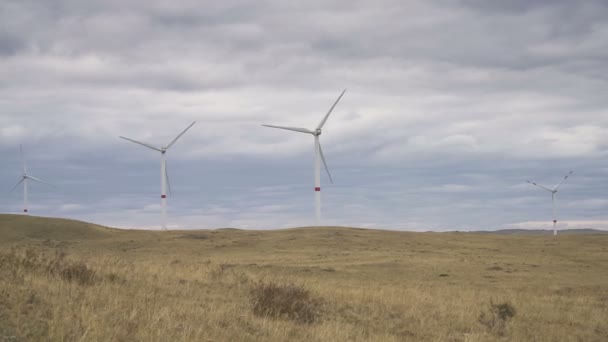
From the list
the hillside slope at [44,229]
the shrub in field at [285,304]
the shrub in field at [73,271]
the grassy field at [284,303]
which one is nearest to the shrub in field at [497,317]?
the grassy field at [284,303]

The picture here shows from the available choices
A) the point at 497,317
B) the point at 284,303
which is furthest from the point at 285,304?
A: the point at 497,317

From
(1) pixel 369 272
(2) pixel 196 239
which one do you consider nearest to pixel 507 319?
(1) pixel 369 272

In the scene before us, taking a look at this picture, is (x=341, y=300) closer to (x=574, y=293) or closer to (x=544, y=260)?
(x=574, y=293)

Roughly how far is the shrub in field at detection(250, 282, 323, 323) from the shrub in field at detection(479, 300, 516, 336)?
16.5ft

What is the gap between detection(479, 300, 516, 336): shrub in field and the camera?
59.9 ft

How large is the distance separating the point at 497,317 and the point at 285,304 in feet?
22.7

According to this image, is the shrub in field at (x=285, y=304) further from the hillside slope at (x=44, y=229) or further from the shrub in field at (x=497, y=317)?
the hillside slope at (x=44, y=229)

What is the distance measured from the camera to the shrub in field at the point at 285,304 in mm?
16781

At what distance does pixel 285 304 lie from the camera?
17.3 metres

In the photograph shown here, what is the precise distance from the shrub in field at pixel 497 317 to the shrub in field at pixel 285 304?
502cm

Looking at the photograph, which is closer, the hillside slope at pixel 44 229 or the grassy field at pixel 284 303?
the grassy field at pixel 284 303

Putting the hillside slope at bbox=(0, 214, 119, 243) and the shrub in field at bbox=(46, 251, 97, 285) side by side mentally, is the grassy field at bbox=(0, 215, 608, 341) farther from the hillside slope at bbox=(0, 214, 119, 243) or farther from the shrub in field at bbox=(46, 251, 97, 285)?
the hillside slope at bbox=(0, 214, 119, 243)

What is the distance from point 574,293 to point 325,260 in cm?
2064

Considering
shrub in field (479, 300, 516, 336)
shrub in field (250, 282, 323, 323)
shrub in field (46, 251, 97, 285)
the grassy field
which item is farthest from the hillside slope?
shrub in field (479, 300, 516, 336)
